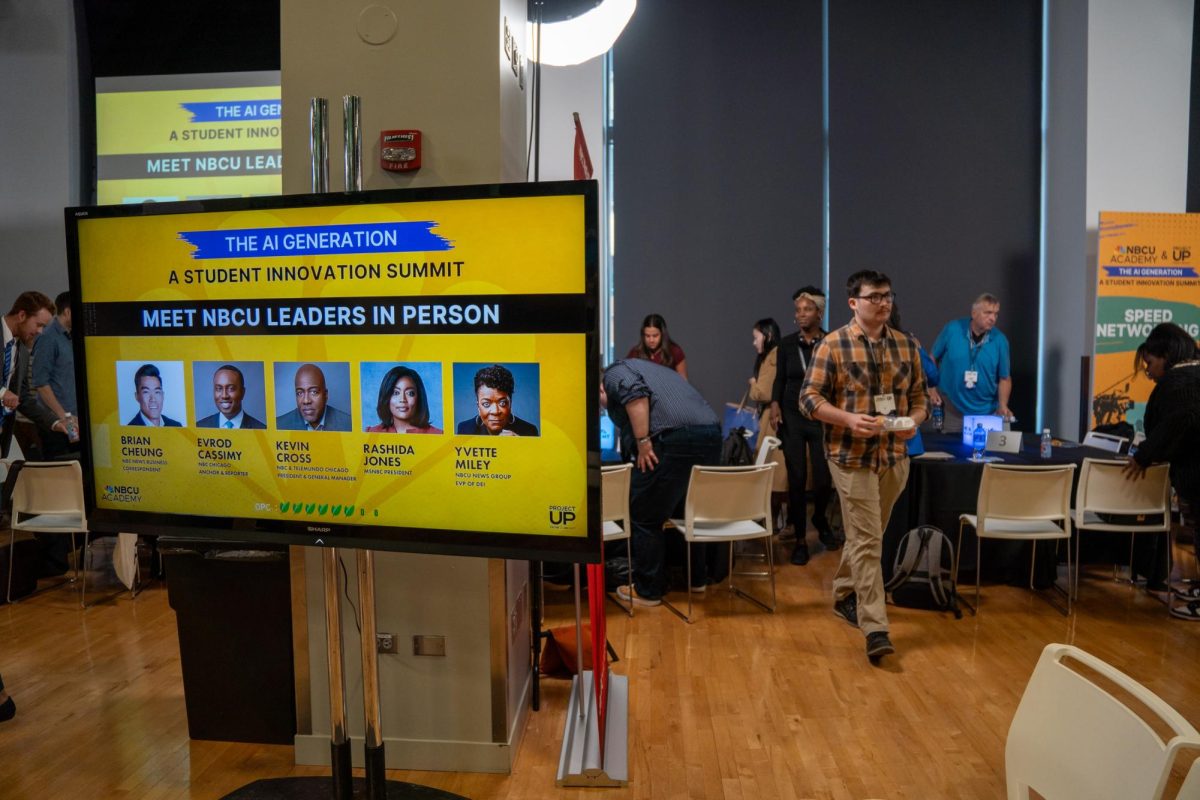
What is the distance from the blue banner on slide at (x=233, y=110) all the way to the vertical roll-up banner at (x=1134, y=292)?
257 inches

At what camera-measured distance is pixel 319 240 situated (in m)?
1.69

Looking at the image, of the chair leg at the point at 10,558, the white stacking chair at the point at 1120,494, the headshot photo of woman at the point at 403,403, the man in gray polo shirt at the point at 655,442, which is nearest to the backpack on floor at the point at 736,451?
the man in gray polo shirt at the point at 655,442

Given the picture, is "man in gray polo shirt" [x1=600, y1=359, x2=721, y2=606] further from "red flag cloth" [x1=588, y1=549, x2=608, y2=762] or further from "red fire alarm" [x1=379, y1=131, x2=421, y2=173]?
"red fire alarm" [x1=379, y1=131, x2=421, y2=173]

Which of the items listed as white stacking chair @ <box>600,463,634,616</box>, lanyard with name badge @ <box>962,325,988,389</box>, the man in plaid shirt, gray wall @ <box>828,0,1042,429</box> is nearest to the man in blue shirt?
lanyard with name badge @ <box>962,325,988,389</box>

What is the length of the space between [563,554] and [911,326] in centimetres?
605

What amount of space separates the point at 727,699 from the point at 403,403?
6.74ft

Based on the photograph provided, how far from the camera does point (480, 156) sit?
241 cm

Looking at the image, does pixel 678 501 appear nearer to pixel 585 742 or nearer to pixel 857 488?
pixel 857 488

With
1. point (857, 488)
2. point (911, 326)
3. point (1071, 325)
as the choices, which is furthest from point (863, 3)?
point (857, 488)

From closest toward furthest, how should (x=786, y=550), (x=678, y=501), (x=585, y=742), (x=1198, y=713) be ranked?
(x=585, y=742) → (x=1198, y=713) → (x=678, y=501) → (x=786, y=550)

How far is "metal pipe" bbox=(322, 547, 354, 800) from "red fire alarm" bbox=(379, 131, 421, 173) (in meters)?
1.22

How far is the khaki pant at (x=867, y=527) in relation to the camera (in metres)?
3.44

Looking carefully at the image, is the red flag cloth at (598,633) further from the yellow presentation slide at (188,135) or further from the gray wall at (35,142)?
the gray wall at (35,142)

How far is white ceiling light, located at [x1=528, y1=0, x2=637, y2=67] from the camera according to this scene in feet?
11.8
